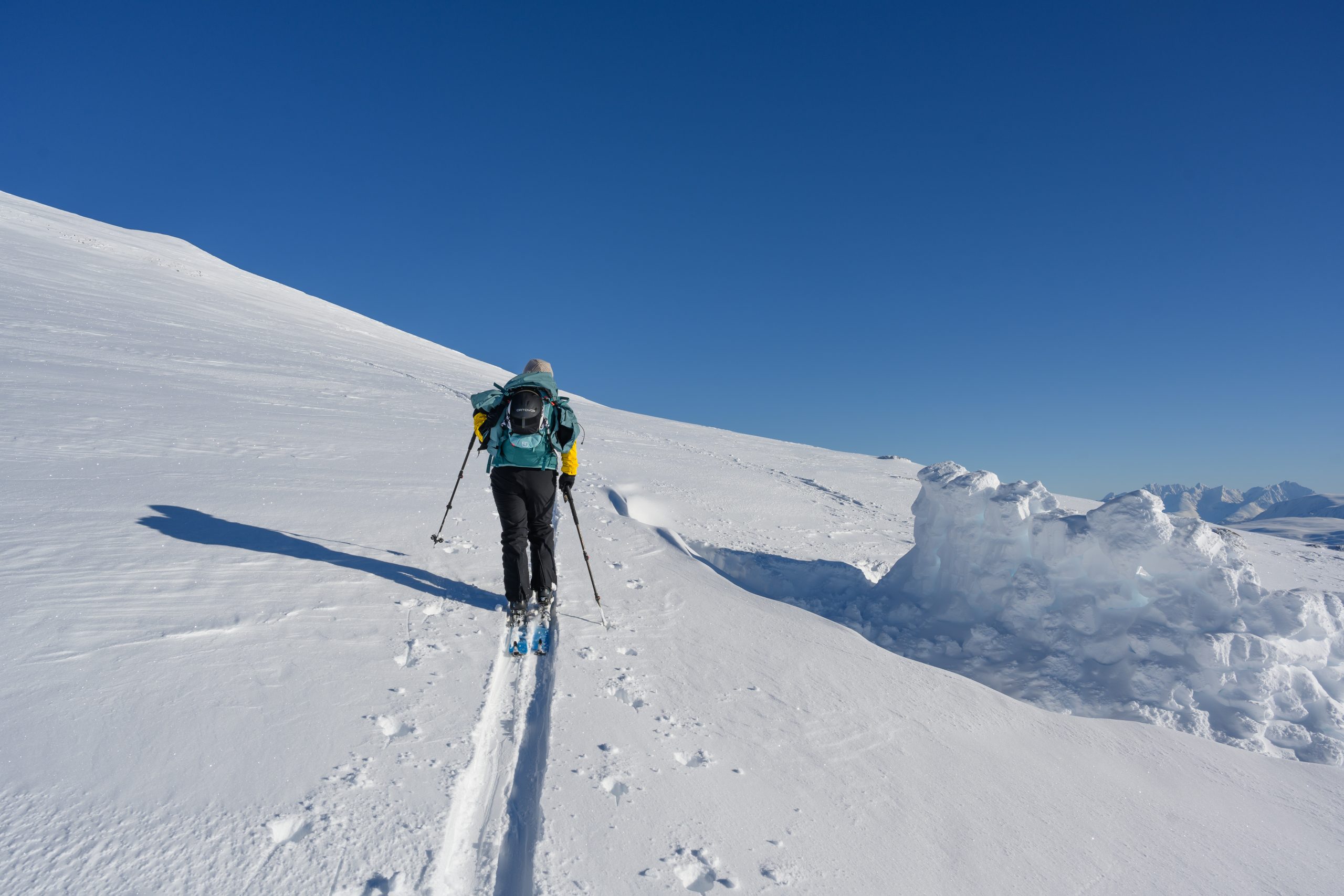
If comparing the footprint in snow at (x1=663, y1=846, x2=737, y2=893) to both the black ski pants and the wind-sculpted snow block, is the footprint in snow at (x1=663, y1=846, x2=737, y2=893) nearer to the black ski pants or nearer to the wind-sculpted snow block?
the black ski pants

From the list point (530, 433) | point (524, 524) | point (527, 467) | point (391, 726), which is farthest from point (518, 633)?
point (530, 433)

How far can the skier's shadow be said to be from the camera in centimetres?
458

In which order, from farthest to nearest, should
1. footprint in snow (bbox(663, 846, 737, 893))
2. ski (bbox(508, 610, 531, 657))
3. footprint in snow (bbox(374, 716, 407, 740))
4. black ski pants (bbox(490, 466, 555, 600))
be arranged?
black ski pants (bbox(490, 466, 555, 600)) → ski (bbox(508, 610, 531, 657)) → footprint in snow (bbox(374, 716, 407, 740)) → footprint in snow (bbox(663, 846, 737, 893))

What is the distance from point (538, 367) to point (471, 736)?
2807 mm

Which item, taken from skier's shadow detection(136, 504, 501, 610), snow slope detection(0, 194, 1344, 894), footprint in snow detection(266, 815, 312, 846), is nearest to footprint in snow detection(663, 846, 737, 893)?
snow slope detection(0, 194, 1344, 894)

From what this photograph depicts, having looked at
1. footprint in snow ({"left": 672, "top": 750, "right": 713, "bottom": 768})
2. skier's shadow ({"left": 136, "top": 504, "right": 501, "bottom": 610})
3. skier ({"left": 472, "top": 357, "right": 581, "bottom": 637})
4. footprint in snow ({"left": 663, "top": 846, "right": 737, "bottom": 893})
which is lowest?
footprint in snow ({"left": 663, "top": 846, "right": 737, "bottom": 893})

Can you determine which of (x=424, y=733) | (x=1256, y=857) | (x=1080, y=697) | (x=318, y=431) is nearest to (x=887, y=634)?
(x=1080, y=697)

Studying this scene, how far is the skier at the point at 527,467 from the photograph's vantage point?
4.51 metres

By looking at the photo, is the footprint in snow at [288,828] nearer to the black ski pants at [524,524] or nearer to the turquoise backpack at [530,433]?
the black ski pants at [524,524]

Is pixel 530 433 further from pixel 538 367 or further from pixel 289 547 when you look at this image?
pixel 289 547

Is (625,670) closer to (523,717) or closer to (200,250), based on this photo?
(523,717)

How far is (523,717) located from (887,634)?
4247mm

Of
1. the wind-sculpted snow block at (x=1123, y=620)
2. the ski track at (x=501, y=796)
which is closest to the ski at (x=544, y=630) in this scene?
the ski track at (x=501, y=796)

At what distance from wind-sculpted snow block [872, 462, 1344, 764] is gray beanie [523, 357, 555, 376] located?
13.9 feet
